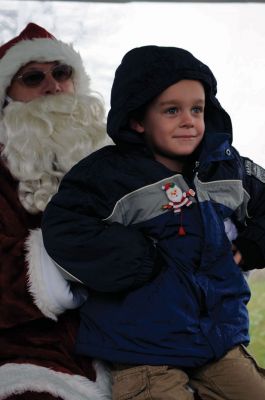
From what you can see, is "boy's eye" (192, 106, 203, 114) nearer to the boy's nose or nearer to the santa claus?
the boy's nose

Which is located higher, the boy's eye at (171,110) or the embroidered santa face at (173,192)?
the boy's eye at (171,110)

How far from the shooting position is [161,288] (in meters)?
1.32

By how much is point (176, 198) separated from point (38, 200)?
48cm

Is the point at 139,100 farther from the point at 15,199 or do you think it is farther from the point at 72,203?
the point at 15,199

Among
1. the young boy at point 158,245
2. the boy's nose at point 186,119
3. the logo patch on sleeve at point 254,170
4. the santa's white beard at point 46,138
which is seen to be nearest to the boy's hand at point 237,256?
the young boy at point 158,245

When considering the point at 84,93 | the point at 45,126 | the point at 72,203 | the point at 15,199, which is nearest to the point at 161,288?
the point at 72,203

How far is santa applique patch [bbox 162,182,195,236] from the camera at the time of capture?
1354 millimetres

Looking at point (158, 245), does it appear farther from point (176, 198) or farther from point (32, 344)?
point (32, 344)

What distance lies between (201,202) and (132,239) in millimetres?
178

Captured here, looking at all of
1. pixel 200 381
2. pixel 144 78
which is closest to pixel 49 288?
pixel 200 381

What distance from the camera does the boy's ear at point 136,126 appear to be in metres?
1.42

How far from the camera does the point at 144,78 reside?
1362 mm

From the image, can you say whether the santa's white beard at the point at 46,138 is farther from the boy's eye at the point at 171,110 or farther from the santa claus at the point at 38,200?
the boy's eye at the point at 171,110

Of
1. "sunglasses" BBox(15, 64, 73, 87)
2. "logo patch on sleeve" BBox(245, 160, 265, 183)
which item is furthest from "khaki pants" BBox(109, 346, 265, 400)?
"sunglasses" BBox(15, 64, 73, 87)
